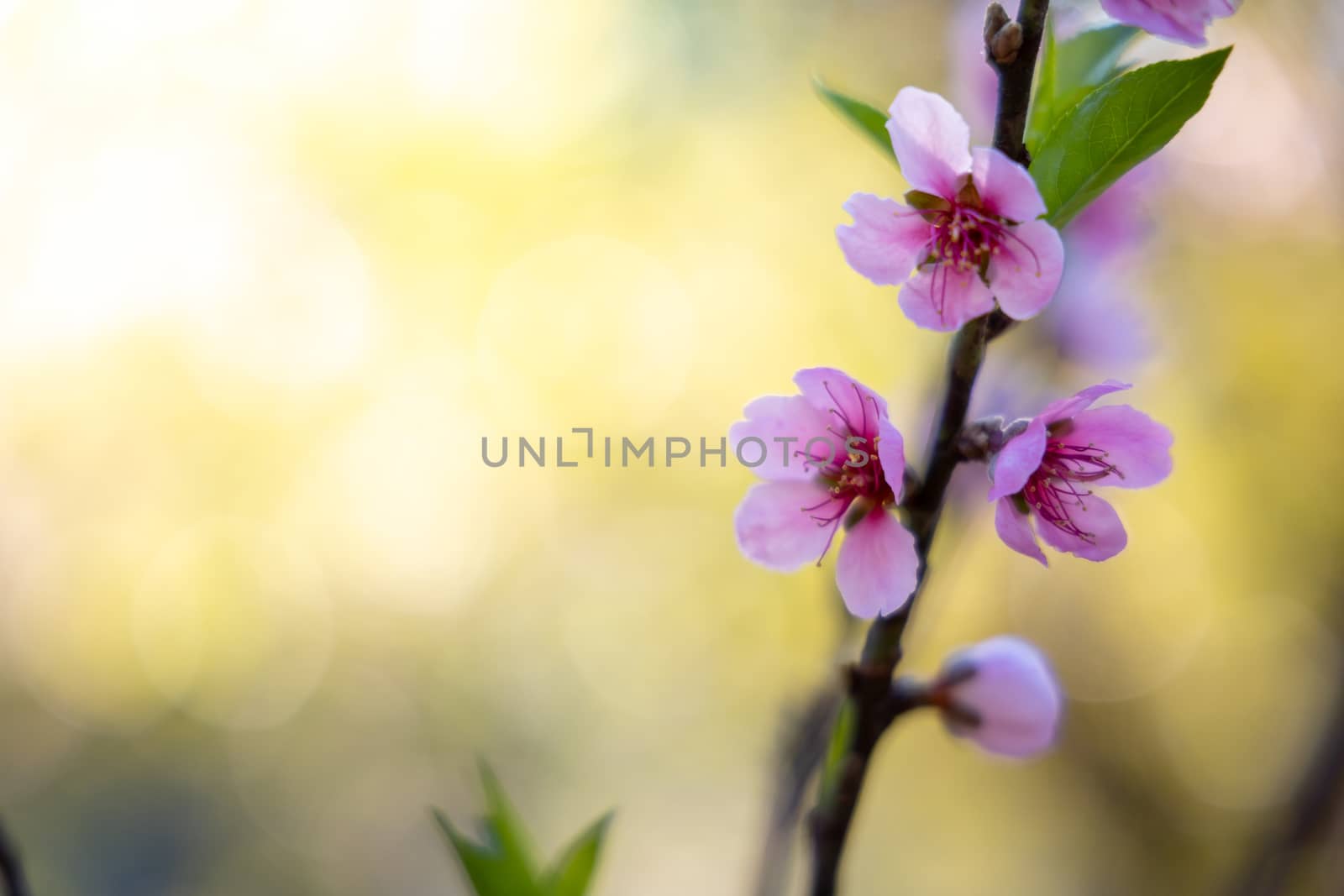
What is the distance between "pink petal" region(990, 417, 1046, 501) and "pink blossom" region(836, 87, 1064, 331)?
0.07 metres

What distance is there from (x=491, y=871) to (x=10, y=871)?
247 millimetres

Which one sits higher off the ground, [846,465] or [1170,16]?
[1170,16]

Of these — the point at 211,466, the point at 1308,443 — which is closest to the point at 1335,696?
the point at 1308,443

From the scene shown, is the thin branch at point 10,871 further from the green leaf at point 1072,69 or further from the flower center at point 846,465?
the green leaf at point 1072,69

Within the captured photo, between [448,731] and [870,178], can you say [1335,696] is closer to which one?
[870,178]

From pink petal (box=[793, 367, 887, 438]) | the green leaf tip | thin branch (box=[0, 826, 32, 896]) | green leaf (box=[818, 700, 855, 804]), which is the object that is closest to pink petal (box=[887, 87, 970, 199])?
pink petal (box=[793, 367, 887, 438])

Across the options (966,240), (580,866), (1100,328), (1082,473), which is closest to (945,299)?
(966,240)

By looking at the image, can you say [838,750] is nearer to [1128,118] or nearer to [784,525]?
[784,525]

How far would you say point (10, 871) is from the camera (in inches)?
18.9

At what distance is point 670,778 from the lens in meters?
3.38

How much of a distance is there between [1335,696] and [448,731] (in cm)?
296

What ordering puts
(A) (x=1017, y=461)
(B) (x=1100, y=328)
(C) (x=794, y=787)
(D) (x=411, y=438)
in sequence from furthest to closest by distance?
(D) (x=411, y=438) → (B) (x=1100, y=328) → (C) (x=794, y=787) → (A) (x=1017, y=461)

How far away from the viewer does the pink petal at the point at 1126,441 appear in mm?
569

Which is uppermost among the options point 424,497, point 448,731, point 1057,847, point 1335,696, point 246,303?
point 246,303
